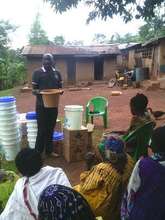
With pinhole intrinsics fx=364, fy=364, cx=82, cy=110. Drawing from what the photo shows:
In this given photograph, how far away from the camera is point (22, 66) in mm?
27000

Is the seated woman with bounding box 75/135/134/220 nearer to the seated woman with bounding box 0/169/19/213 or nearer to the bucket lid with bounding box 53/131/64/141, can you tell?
the seated woman with bounding box 0/169/19/213

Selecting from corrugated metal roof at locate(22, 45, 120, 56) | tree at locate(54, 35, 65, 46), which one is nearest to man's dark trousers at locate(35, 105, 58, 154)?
corrugated metal roof at locate(22, 45, 120, 56)

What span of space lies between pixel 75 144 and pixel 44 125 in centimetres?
61

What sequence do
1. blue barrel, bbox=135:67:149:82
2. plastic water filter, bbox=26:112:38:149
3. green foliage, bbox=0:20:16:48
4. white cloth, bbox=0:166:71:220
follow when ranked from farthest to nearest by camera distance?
green foliage, bbox=0:20:16:48, blue barrel, bbox=135:67:149:82, plastic water filter, bbox=26:112:38:149, white cloth, bbox=0:166:71:220

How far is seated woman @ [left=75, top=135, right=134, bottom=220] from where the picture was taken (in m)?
3.02

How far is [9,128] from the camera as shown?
608cm

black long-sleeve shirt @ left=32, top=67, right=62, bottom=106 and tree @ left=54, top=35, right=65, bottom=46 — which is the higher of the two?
tree @ left=54, top=35, right=65, bottom=46

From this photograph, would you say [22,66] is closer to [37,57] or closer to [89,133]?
[37,57]

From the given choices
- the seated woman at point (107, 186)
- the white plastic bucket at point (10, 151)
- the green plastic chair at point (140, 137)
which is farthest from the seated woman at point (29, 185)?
the white plastic bucket at point (10, 151)

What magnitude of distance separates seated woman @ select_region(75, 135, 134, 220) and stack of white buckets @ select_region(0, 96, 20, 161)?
119 inches

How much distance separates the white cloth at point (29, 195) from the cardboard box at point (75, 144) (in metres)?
3.02

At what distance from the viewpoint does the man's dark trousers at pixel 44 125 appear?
6023 millimetres

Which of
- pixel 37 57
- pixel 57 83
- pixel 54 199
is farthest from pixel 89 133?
pixel 37 57

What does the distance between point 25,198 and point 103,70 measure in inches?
922
